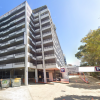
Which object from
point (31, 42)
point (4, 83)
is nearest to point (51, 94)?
point (4, 83)

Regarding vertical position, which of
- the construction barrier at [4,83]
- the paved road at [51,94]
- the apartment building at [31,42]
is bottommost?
the paved road at [51,94]

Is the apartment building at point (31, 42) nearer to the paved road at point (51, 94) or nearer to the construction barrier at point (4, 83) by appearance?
the construction barrier at point (4, 83)

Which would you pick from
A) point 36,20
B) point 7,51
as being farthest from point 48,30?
point 7,51

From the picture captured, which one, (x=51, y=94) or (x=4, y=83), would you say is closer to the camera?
(x=51, y=94)

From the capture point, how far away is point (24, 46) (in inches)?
858

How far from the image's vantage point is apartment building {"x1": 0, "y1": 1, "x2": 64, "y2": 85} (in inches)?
930

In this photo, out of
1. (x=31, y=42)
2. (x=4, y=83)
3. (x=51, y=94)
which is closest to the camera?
(x=51, y=94)

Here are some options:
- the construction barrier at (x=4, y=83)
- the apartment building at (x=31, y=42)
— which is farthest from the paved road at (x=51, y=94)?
the apartment building at (x=31, y=42)

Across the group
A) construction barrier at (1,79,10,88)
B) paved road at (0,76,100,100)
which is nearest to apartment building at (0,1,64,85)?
construction barrier at (1,79,10,88)

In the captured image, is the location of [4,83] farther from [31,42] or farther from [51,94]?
[31,42]

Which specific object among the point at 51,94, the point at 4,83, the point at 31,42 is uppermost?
the point at 31,42

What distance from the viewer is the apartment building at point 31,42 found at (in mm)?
23609

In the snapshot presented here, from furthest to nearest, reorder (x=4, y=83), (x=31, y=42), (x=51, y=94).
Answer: (x=31, y=42), (x=4, y=83), (x=51, y=94)

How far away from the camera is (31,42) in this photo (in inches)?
966
